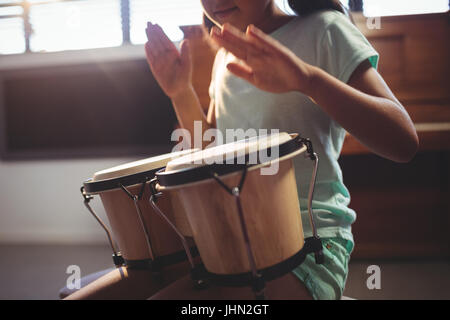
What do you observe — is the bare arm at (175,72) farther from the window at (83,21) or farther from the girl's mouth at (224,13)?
the window at (83,21)

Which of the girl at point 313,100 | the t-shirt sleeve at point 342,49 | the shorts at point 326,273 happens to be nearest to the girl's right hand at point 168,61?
the girl at point 313,100

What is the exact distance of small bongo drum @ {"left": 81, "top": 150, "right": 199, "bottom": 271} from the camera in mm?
869

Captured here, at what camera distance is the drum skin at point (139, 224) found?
893mm

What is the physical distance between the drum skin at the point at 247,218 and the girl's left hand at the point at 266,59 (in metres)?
0.14

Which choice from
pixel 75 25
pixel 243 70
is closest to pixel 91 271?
pixel 243 70

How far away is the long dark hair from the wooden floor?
1.40 m

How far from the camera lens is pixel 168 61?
46.9 inches

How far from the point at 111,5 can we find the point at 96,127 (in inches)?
43.1

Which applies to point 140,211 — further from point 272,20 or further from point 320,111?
point 272,20

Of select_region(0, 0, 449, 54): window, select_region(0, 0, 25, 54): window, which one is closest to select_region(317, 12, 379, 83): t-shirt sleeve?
select_region(0, 0, 449, 54): window

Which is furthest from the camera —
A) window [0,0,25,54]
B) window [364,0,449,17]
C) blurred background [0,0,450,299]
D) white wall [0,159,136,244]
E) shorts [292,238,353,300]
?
window [0,0,25,54]

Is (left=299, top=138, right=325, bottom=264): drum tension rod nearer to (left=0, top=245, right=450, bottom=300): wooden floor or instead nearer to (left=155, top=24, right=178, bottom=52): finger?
(left=155, top=24, right=178, bottom=52): finger

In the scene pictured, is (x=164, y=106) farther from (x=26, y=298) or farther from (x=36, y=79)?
(x=26, y=298)

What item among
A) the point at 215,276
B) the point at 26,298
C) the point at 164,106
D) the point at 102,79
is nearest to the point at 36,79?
the point at 102,79
